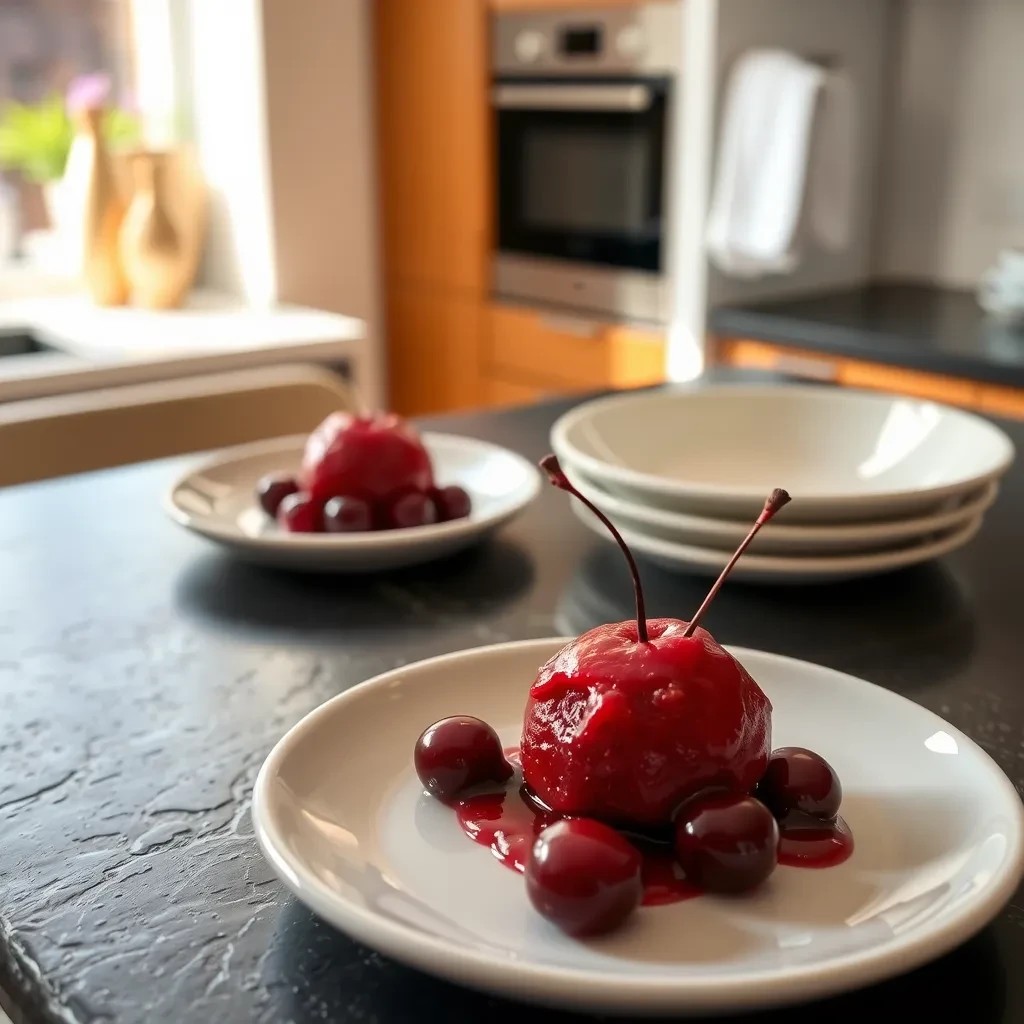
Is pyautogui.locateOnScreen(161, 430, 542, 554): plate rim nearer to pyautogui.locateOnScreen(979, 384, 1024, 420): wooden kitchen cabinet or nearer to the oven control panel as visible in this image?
pyautogui.locateOnScreen(979, 384, 1024, 420): wooden kitchen cabinet

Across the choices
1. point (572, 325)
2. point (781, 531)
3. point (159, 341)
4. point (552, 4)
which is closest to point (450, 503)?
point (781, 531)

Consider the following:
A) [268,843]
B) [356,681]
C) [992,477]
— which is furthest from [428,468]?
[268,843]

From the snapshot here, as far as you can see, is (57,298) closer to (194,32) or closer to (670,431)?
(194,32)

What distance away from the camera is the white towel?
95.7 inches

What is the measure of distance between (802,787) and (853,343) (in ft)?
5.93

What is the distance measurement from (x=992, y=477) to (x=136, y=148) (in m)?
2.37

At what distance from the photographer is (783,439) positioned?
119 centimetres

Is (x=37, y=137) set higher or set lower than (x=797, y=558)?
higher

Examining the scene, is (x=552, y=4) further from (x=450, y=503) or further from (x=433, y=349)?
(x=450, y=503)

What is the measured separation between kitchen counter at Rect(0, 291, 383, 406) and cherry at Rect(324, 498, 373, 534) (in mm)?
1384

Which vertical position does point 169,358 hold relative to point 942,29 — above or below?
below

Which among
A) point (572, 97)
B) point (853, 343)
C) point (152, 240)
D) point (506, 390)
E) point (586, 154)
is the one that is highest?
point (572, 97)

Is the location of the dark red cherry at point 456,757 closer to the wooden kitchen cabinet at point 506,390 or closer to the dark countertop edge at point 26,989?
the dark countertop edge at point 26,989

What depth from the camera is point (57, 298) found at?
3.07 m
